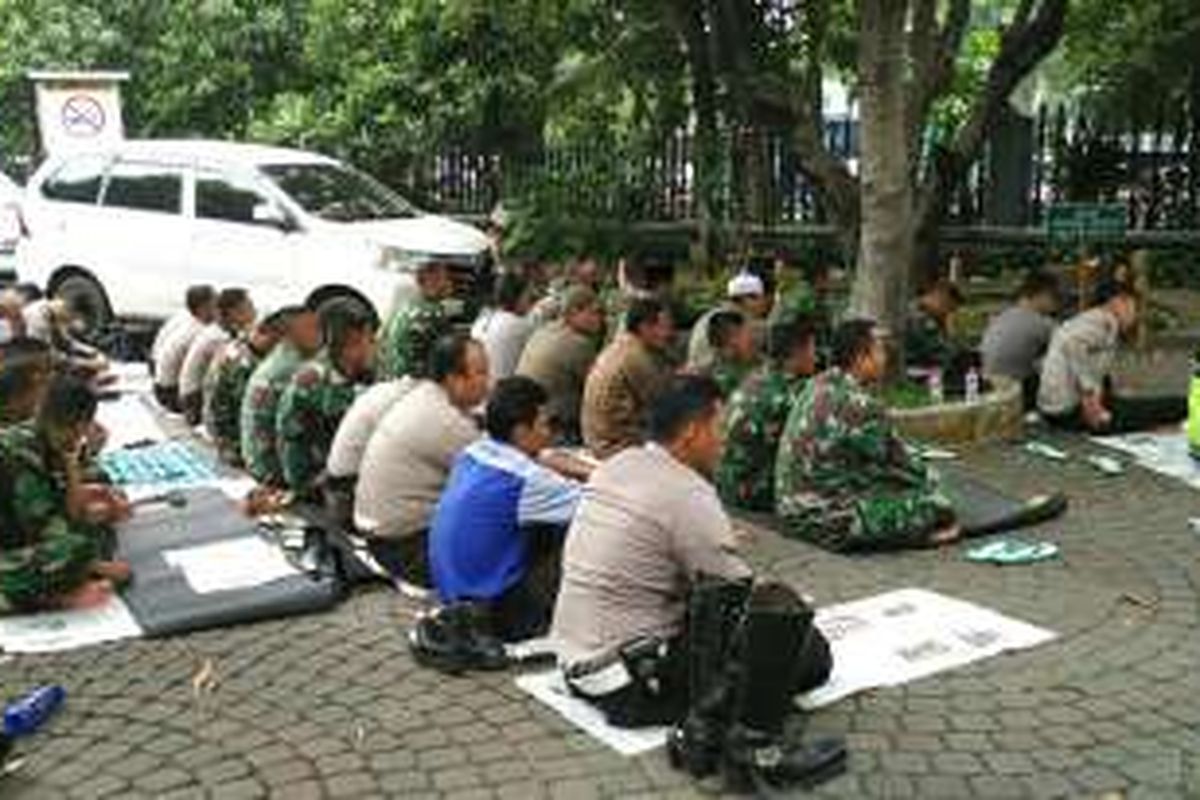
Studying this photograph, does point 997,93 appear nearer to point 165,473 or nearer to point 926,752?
point 165,473

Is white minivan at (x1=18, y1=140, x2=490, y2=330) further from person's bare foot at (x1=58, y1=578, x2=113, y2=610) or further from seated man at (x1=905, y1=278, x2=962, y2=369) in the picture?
person's bare foot at (x1=58, y1=578, x2=113, y2=610)

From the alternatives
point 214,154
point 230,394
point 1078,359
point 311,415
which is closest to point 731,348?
point 1078,359

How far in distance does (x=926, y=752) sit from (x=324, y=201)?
33.8ft

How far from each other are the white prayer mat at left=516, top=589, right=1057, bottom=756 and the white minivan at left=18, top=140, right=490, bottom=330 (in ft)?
25.2

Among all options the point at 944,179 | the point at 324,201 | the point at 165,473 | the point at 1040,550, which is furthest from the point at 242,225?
the point at 1040,550

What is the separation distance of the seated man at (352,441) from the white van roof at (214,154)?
703 centimetres

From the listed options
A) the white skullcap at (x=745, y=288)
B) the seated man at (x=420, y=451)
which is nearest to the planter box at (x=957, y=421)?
the white skullcap at (x=745, y=288)

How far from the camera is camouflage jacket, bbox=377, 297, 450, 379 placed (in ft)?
35.4

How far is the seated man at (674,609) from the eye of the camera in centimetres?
552

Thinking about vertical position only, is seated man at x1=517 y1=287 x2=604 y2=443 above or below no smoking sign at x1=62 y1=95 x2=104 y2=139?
below

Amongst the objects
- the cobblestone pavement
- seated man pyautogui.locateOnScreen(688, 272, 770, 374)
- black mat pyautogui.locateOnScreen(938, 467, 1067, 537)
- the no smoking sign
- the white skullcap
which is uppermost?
the no smoking sign

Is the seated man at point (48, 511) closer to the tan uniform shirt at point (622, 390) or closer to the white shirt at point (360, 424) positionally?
the white shirt at point (360, 424)

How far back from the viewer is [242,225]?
14859 millimetres

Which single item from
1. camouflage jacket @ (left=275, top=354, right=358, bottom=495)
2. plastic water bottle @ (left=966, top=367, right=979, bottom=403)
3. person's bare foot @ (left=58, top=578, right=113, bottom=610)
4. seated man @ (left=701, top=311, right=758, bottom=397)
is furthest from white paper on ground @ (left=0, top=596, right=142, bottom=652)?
plastic water bottle @ (left=966, top=367, right=979, bottom=403)
